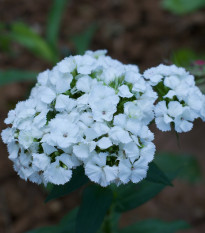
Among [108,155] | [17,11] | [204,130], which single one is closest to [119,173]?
[108,155]

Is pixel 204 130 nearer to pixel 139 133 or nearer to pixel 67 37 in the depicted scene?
pixel 67 37

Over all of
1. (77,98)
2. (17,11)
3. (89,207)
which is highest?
(17,11)

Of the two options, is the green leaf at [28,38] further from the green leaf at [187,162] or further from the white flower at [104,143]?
the white flower at [104,143]

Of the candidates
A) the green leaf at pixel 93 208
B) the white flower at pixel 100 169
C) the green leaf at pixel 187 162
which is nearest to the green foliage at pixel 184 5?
the green leaf at pixel 187 162

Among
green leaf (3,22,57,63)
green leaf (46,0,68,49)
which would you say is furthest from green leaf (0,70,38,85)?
green leaf (46,0,68,49)

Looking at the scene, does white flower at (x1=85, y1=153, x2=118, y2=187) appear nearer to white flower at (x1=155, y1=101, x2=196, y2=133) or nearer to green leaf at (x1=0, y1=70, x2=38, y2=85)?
white flower at (x1=155, y1=101, x2=196, y2=133)

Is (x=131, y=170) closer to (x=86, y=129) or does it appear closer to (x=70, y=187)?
(x=86, y=129)

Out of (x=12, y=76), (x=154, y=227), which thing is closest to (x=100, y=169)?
(x=154, y=227)
